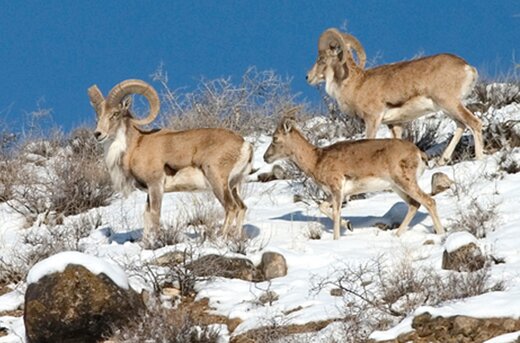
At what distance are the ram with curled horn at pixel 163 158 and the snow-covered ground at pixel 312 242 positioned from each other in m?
0.59

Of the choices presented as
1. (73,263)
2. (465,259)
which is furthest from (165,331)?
(465,259)

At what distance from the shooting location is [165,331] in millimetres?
10586

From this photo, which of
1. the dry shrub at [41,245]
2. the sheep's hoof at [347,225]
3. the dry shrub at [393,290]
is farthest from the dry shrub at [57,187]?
the dry shrub at [393,290]

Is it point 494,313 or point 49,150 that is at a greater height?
point 49,150

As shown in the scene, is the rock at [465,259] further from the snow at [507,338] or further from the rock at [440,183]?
the rock at [440,183]

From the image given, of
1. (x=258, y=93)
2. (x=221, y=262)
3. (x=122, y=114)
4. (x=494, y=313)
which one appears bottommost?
(x=494, y=313)

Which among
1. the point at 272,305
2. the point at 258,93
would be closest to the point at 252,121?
the point at 258,93

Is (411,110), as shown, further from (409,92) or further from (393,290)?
(393,290)

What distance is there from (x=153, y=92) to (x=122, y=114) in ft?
1.74

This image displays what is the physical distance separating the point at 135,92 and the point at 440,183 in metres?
4.43

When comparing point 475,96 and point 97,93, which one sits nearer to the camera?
point 97,93

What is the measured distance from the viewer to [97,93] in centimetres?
1692

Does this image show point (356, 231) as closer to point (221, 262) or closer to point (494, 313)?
point (221, 262)

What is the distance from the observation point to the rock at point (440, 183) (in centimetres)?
1689
